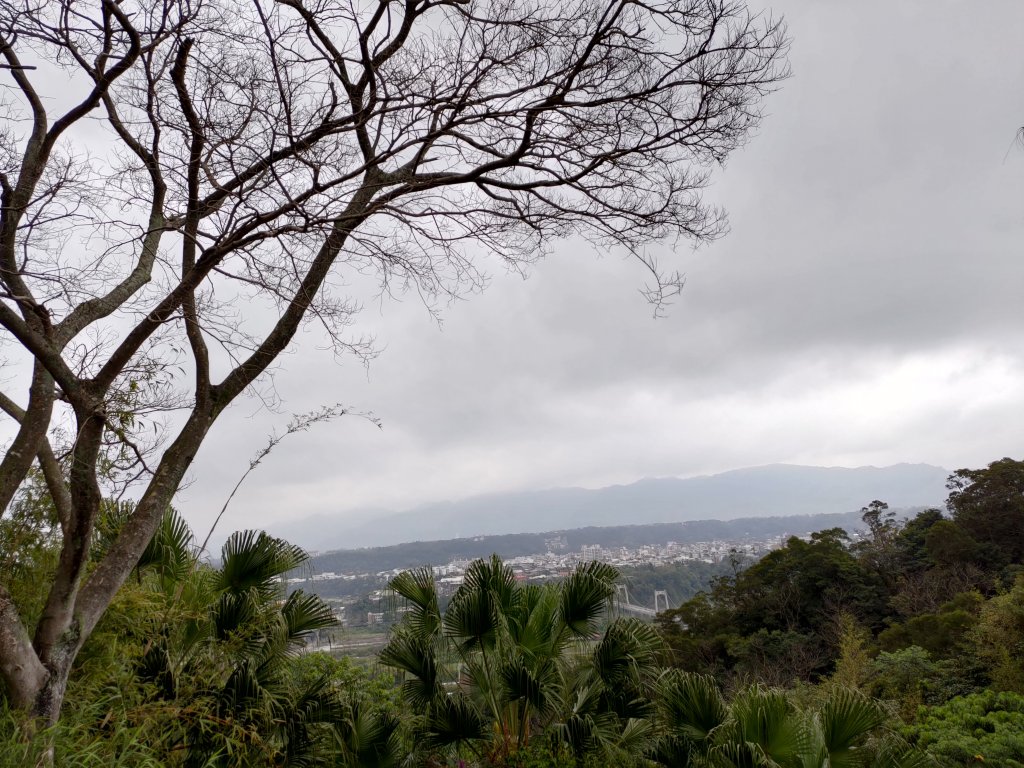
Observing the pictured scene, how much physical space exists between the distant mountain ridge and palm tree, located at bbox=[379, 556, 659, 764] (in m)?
44.3

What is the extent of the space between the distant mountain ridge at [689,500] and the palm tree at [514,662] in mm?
44282

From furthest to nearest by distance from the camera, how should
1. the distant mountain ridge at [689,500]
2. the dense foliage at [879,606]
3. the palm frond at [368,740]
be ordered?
the distant mountain ridge at [689,500] < the dense foliage at [879,606] < the palm frond at [368,740]

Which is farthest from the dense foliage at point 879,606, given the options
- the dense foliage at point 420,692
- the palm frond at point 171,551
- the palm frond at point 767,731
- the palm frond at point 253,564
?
the palm frond at point 171,551

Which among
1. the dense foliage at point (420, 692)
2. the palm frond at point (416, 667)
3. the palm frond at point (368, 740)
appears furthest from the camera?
the palm frond at point (416, 667)

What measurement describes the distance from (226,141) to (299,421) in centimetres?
A: 280

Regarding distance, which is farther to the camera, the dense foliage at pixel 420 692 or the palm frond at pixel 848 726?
the palm frond at pixel 848 726

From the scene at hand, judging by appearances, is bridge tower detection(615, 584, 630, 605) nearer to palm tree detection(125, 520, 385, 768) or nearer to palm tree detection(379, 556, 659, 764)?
palm tree detection(379, 556, 659, 764)

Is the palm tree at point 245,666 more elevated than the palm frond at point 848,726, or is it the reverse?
the palm tree at point 245,666

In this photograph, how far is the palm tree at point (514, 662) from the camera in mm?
4500

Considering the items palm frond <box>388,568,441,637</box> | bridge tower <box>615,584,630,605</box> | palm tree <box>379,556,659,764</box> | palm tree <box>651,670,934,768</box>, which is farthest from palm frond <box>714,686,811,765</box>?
palm frond <box>388,568,441,637</box>

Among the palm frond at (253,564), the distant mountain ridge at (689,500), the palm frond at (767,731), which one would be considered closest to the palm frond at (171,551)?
the palm frond at (253,564)

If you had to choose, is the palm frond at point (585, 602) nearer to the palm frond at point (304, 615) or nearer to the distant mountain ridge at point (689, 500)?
the palm frond at point (304, 615)

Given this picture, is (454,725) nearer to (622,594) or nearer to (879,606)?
(622,594)

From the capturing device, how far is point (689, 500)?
433 feet
